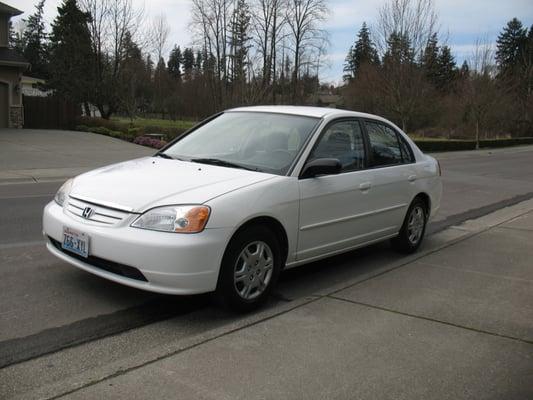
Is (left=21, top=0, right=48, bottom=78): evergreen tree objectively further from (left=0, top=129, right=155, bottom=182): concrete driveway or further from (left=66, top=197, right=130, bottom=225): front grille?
(left=66, top=197, right=130, bottom=225): front grille

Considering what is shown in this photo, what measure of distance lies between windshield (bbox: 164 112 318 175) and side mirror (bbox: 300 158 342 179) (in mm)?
162

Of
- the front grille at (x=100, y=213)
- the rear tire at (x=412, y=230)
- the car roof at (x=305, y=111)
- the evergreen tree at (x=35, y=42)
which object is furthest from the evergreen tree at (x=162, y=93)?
the front grille at (x=100, y=213)

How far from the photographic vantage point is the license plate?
4.19 metres

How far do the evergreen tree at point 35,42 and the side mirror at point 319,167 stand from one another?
60.8m

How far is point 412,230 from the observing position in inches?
263

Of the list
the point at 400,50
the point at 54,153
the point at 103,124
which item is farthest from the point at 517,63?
the point at 54,153

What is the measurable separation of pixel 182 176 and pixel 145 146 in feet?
69.5

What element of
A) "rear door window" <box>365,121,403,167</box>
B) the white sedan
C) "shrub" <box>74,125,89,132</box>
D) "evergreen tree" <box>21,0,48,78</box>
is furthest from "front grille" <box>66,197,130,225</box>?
"evergreen tree" <box>21,0,48,78</box>

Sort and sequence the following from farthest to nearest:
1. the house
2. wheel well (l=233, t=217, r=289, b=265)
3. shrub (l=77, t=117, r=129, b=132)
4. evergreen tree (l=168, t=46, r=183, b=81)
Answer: evergreen tree (l=168, t=46, r=183, b=81)
shrub (l=77, t=117, r=129, b=132)
the house
wheel well (l=233, t=217, r=289, b=265)

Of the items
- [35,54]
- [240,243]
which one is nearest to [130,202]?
[240,243]

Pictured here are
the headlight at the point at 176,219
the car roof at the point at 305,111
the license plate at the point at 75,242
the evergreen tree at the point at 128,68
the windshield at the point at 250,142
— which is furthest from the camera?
the evergreen tree at the point at 128,68

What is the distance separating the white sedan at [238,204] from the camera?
399 centimetres

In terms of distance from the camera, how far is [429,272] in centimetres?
591

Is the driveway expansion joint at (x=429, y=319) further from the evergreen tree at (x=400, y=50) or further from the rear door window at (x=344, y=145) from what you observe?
the evergreen tree at (x=400, y=50)
